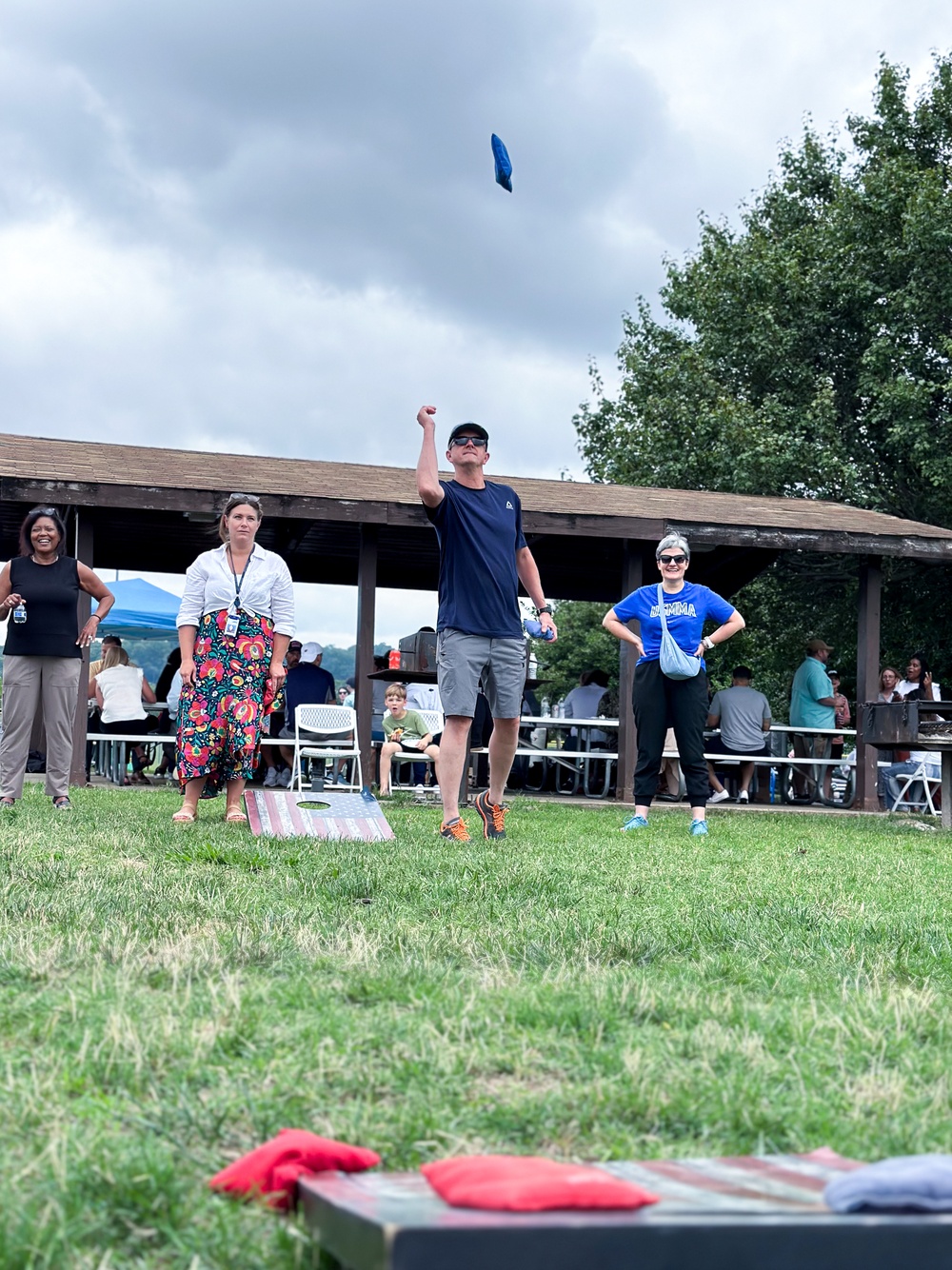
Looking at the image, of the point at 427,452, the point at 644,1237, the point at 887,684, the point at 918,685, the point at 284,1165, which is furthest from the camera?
the point at 918,685

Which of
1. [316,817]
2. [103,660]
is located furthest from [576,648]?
[316,817]

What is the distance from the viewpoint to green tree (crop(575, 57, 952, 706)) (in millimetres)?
23594

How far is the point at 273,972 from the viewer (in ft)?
9.52

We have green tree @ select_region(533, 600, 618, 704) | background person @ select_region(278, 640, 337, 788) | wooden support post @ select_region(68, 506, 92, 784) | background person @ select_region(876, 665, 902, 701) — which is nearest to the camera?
wooden support post @ select_region(68, 506, 92, 784)

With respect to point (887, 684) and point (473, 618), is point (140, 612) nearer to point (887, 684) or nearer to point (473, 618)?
point (887, 684)

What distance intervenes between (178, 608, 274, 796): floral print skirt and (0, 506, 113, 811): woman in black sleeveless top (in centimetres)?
137

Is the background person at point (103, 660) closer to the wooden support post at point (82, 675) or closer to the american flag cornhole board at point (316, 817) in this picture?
the wooden support post at point (82, 675)

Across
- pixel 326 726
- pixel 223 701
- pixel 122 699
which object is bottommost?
pixel 326 726

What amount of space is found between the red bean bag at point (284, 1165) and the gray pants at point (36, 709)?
22.3 feet

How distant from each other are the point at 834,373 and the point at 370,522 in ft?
54.2

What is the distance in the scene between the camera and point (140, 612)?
18.0m

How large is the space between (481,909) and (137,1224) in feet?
7.88

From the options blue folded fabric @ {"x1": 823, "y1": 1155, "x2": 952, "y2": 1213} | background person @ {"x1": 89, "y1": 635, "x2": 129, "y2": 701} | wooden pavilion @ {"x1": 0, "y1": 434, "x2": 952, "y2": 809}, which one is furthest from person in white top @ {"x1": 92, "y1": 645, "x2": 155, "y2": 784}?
blue folded fabric @ {"x1": 823, "y1": 1155, "x2": 952, "y2": 1213}

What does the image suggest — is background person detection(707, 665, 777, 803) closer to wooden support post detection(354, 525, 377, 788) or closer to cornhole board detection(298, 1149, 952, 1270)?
wooden support post detection(354, 525, 377, 788)
